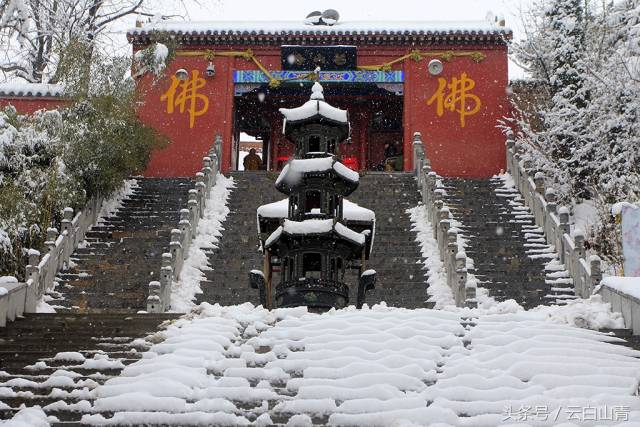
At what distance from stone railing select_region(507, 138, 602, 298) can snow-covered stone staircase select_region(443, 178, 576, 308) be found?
0.18m

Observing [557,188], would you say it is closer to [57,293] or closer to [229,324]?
[57,293]

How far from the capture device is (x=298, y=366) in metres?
7.00

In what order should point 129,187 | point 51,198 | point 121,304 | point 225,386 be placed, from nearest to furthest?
1. point 225,386
2. point 121,304
3. point 51,198
4. point 129,187

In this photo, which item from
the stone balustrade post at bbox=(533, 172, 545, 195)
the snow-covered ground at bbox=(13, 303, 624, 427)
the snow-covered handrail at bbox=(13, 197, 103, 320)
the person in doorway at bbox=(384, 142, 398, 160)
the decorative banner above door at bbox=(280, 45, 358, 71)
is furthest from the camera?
the person in doorway at bbox=(384, 142, 398, 160)

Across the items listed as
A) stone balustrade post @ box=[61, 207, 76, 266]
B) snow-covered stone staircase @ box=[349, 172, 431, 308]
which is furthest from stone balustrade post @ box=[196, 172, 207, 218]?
snow-covered stone staircase @ box=[349, 172, 431, 308]

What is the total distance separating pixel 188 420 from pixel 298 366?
1.27 metres

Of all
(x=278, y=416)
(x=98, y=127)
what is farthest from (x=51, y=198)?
(x=278, y=416)

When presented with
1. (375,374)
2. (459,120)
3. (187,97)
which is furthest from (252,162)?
(375,374)

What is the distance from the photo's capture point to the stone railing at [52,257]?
31.3 feet

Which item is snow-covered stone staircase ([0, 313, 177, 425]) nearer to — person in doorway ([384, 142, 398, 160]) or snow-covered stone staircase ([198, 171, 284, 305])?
snow-covered stone staircase ([198, 171, 284, 305])

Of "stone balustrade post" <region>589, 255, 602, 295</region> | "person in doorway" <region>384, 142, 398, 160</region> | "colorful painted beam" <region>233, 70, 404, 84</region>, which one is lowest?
"stone balustrade post" <region>589, 255, 602, 295</region>

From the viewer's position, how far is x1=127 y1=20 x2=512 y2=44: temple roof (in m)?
21.6

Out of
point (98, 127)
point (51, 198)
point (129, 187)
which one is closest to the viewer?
point (51, 198)

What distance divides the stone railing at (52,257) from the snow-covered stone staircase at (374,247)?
94.0 inches
